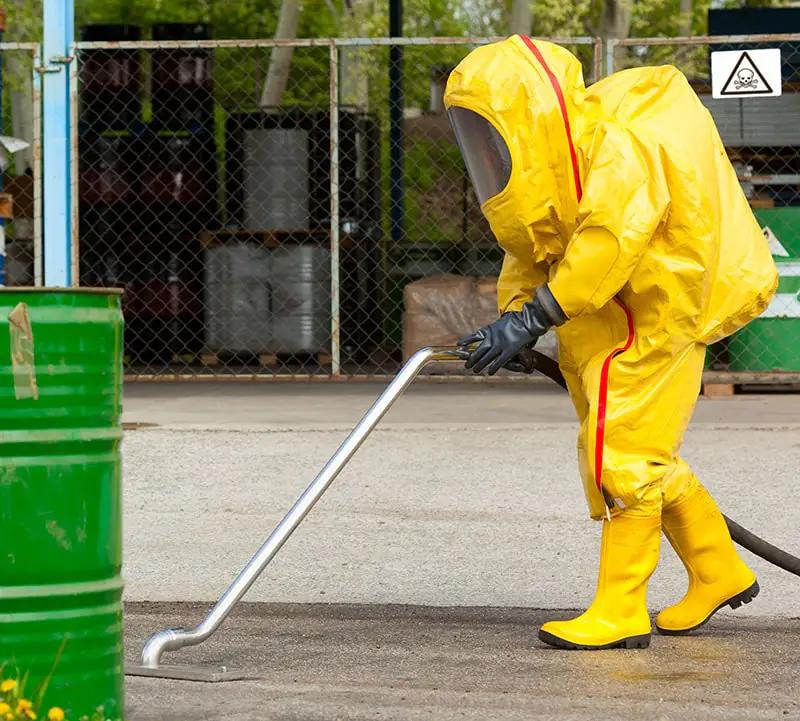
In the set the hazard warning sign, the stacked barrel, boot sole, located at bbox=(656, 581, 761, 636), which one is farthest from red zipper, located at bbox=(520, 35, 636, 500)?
the stacked barrel

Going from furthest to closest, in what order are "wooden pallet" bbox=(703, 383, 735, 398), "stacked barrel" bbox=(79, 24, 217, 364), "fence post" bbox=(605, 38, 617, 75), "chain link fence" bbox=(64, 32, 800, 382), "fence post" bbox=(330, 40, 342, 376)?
"stacked barrel" bbox=(79, 24, 217, 364) < "chain link fence" bbox=(64, 32, 800, 382) < "wooden pallet" bbox=(703, 383, 735, 398) < "fence post" bbox=(330, 40, 342, 376) < "fence post" bbox=(605, 38, 617, 75)

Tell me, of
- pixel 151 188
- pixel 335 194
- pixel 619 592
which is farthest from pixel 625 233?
pixel 151 188

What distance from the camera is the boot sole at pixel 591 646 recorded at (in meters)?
4.70

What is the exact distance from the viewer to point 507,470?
24.6ft

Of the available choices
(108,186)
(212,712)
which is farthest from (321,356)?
(212,712)

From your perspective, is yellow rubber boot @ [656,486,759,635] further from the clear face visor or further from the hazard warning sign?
the hazard warning sign

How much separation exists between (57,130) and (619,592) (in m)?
5.14

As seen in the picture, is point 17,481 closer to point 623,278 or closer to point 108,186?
point 623,278

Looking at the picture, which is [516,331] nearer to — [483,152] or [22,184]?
[483,152]

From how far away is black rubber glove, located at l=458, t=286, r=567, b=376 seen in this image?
14.7 ft

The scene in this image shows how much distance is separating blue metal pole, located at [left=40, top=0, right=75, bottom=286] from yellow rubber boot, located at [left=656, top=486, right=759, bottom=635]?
4.66m

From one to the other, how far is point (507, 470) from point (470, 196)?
925 cm

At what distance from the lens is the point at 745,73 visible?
9336 millimetres

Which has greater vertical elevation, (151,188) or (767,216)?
(151,188)
